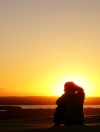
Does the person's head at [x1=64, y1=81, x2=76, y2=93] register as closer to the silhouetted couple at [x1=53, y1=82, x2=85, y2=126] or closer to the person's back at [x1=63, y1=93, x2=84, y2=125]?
the silhouetted couple at [x1=53, y1=82, x2=85, y2=126]

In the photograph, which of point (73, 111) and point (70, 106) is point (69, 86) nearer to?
point (70, 106)

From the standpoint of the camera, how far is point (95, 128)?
13.1m

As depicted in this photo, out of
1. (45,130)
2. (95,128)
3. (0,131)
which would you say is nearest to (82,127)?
(95,128)

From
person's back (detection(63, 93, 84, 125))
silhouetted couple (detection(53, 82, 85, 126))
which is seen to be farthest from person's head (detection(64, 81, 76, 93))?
person's back (detection(63, 93, 84, 125))

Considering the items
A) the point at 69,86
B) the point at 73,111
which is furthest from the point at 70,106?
the point at 69,86

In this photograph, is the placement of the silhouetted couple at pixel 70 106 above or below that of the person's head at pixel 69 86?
below

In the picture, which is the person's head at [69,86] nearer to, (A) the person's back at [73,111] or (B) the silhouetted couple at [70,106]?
(B) the silhouetted couple at [70,106]

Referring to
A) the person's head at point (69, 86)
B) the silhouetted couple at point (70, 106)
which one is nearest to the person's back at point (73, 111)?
the silhouetted couple at point (70, 106)

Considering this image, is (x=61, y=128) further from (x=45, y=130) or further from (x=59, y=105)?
(x=59, y=105)

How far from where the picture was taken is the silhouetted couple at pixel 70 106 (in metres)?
14.3

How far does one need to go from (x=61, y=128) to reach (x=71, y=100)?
1673 mm

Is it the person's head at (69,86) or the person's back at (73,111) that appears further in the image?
the person's head at (69,86)

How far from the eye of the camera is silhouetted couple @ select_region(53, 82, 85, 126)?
14.3 m

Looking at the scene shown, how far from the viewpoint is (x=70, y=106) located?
47.4 ft
